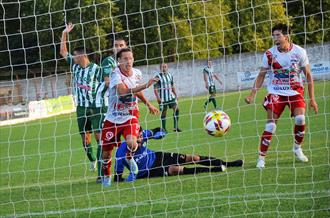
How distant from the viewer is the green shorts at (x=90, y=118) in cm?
873

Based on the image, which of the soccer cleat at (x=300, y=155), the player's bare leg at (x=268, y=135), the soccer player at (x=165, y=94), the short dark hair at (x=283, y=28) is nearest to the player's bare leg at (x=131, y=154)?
the player's bare leg at (x=268, y=135)

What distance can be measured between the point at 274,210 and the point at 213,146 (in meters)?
5.50

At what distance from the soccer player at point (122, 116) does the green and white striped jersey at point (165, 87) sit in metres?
7.40

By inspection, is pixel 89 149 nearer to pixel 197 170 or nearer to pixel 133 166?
pixel 133 166

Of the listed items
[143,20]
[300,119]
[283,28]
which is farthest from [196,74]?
[283,28]

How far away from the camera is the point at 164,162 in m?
7.66

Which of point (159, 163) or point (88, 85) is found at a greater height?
point (88, 85)

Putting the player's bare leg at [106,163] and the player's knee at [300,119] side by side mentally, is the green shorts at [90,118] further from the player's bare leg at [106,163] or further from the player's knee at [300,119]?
the player's knee at [300,119]

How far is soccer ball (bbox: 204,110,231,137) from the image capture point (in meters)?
7.45

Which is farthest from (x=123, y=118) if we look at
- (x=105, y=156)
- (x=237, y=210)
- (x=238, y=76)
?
(x=238, y=76)

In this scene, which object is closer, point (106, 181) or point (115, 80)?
point (115, 80)

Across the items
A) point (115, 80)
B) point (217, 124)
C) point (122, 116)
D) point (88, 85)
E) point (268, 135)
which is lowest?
point (268, 135)

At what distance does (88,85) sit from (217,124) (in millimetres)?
2386

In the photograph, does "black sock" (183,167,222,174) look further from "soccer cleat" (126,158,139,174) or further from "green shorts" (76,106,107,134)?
"green shorts" (76,106,107,134)
